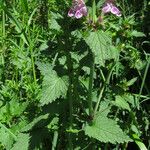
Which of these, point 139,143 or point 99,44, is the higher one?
point 99,44

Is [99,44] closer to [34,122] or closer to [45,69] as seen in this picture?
[45,69]

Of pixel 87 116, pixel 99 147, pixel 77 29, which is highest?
pixel 77 29

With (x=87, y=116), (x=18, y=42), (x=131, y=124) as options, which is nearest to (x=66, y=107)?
(x=87, y=116)

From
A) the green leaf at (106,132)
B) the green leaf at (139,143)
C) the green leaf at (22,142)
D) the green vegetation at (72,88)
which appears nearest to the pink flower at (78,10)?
the green vegetation at (72,88)

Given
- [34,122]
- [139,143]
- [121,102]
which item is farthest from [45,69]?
[139,143]

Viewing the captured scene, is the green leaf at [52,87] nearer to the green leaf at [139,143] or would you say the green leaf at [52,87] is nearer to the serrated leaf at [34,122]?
the serrated leaf at [34,122]

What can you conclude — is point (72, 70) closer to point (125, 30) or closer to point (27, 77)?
point (125, 30)
